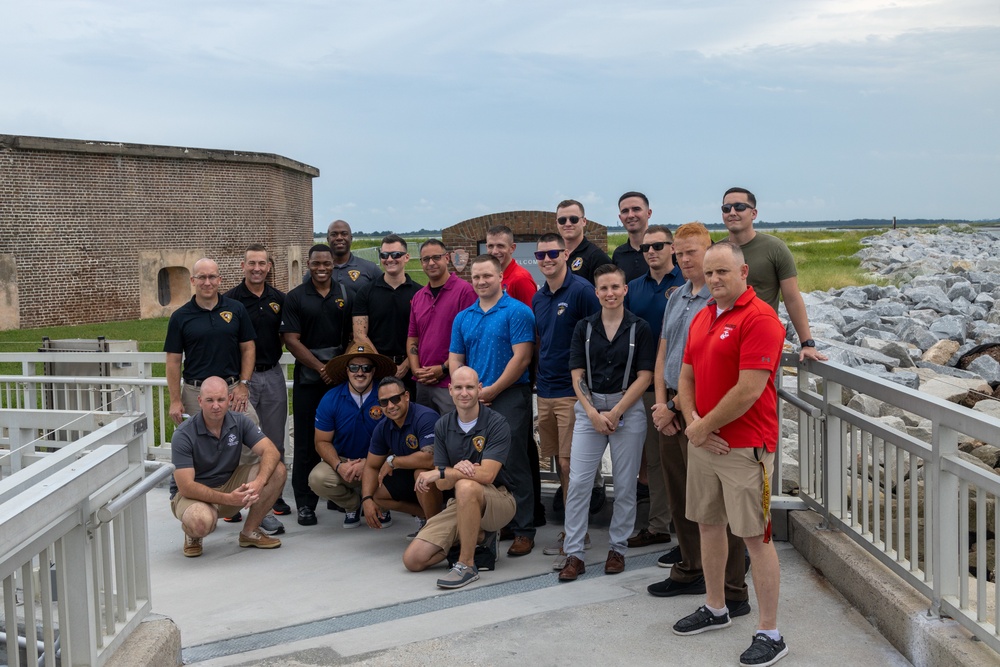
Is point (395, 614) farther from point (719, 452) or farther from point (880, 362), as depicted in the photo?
point (880, 362)

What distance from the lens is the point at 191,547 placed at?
6.39 metres

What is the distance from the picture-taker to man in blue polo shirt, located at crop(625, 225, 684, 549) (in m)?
5.92

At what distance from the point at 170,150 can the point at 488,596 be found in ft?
84.8

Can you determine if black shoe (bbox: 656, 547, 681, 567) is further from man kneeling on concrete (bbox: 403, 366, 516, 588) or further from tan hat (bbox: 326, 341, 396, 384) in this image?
tan hat (bbox: 326, 341, 396, 384)

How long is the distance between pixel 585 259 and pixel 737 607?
2.81 metres

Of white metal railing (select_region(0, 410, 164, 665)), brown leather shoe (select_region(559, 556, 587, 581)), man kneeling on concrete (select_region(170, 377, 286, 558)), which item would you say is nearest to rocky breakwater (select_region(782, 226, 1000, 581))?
brown leather shoe (select_region(559, 556, 587, 581))

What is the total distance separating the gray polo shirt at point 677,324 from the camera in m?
5.31

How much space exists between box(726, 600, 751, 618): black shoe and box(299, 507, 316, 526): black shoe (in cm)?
334

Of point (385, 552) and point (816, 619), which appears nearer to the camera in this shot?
point (816, 619)

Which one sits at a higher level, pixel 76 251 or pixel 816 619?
pixel 76 251

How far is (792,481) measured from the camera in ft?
20.9

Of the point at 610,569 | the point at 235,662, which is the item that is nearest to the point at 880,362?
the point at 610,569

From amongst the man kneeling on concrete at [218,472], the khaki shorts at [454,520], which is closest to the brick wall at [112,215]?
the man kneeling on concrete at [218,472]

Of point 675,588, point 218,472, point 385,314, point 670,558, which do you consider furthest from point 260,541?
point 675,588
